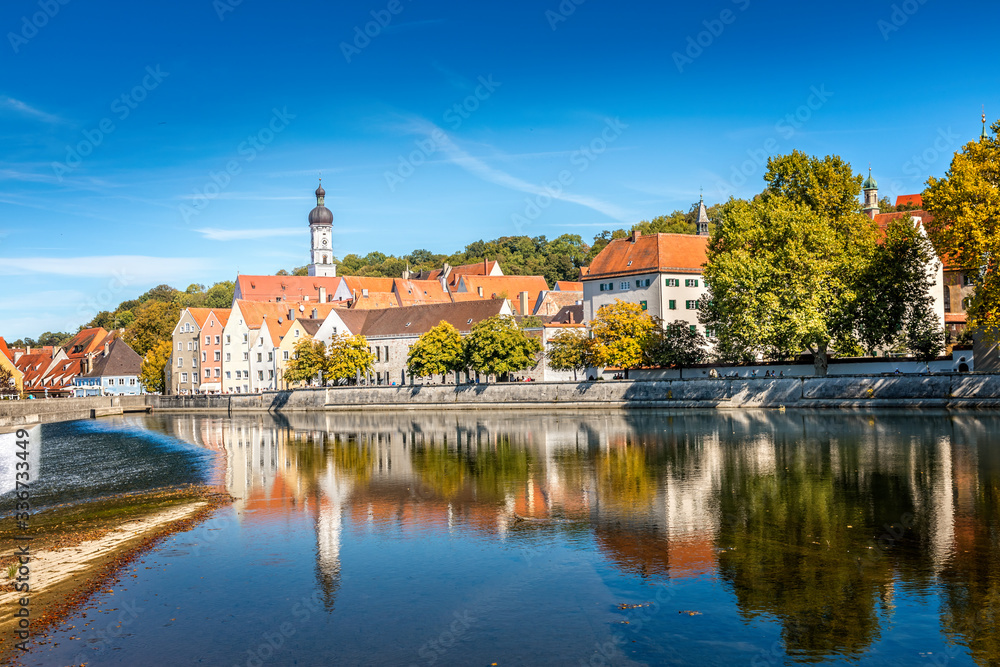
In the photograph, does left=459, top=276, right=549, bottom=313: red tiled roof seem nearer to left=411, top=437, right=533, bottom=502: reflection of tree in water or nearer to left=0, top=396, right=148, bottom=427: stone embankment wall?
left=0, top=396, right=148, bottom=427: stone embankment wall

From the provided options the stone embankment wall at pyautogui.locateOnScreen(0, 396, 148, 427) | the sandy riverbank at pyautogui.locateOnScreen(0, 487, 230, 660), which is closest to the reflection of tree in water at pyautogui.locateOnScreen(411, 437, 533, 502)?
the sandy riverbank at pyautogui.locateOnScreen(0, 487, 230, 660)

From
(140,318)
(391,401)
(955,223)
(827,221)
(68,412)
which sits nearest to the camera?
(955,223)

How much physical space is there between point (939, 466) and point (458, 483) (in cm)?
1678

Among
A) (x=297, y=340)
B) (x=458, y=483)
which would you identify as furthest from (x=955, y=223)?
(x=297, y=340)

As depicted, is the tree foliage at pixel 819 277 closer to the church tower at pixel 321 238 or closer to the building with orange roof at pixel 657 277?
the building with orange roof at pixel 657 277

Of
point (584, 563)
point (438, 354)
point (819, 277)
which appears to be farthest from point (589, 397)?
point (584, 563)

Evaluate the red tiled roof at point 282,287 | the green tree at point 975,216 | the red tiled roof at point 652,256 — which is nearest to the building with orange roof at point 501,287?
the red tiled roof at point 282,287

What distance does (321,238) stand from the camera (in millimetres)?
158375

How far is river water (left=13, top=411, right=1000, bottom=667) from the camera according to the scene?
1380 centimetres

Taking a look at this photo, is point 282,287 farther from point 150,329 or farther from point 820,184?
point 820,184

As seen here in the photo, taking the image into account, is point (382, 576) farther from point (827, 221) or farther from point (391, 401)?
point (391, 401)

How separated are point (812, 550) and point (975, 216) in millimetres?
31949

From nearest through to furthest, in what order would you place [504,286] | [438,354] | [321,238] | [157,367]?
[438,354] → [157,367] → [504,286] → [321,238]

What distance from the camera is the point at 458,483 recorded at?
30859 mm
